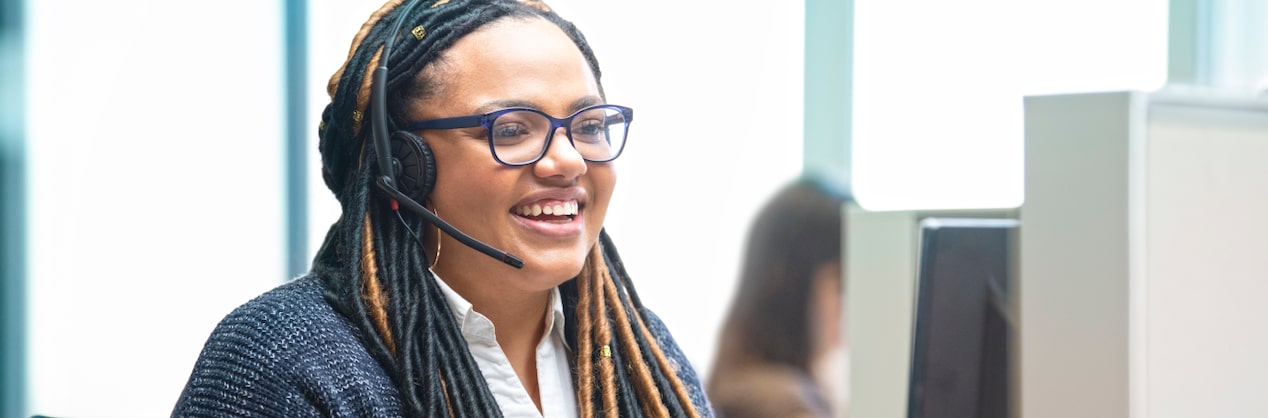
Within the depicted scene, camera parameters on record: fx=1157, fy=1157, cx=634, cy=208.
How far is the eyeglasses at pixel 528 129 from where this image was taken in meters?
1.09

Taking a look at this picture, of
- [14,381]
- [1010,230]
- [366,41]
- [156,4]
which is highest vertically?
[156,4]

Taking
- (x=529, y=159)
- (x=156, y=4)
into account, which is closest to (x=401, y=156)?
(x=529, y=159)

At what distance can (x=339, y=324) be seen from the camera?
1062mm

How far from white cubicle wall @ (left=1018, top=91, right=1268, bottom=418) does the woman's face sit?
0.48m

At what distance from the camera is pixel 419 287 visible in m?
1.11

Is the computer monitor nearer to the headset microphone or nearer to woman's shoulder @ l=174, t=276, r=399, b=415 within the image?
the headset microphone

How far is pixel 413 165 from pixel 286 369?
0.76 ft

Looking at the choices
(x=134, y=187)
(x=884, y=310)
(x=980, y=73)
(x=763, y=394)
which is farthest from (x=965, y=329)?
(x=134, y=187)

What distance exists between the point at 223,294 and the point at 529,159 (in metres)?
2.28

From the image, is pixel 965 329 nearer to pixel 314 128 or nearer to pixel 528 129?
pixel 528 129

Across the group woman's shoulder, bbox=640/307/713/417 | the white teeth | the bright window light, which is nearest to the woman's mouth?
the white teeth

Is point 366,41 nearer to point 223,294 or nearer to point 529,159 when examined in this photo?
point 529,159

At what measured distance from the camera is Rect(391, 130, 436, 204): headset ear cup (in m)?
1.10

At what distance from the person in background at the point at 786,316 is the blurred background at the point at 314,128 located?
10.2 inches
